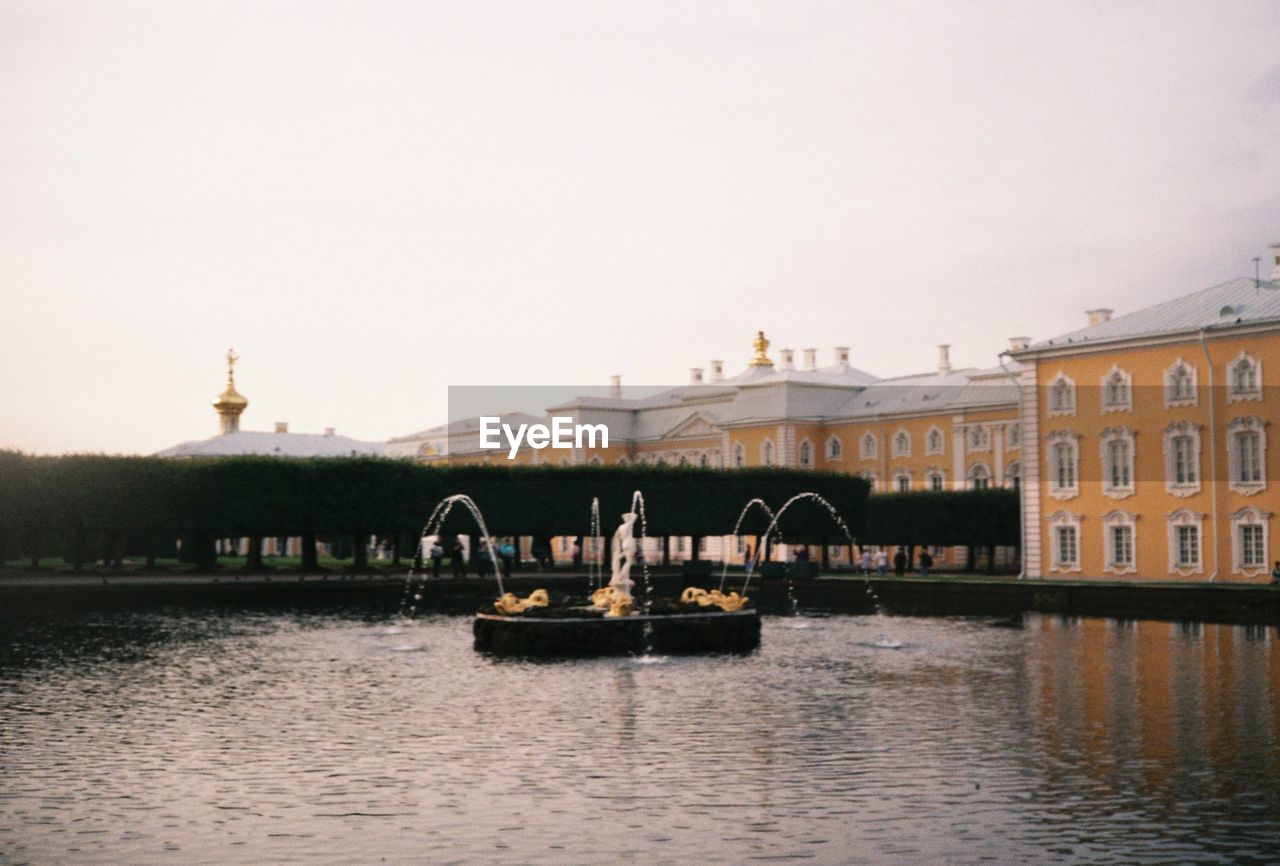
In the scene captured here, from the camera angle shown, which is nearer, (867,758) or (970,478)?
(867,758)

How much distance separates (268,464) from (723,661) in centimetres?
4001

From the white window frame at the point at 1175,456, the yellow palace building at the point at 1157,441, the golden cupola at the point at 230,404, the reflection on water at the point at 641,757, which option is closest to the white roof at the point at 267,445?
the golden cupola at the point at 230,404

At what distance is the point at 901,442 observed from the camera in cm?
8688

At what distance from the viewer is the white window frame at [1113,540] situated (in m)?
55.2

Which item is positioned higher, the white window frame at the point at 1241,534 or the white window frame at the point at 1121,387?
the white window frame at the point at 1121,387

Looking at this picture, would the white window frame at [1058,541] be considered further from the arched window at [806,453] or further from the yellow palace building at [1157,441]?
the arched window at [806,453]

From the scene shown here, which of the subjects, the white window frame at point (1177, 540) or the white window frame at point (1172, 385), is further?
the white window frame at point (1172, 385)

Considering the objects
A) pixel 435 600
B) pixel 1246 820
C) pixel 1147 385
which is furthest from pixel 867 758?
pixel 1147 385

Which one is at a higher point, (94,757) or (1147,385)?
(1147,385)

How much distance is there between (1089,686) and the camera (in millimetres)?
20219

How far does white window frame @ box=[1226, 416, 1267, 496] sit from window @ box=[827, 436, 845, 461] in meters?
40.2

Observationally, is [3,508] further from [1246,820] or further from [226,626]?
[1246,820]

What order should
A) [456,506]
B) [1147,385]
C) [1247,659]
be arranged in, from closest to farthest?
[1247,659] < [1147,385] < [456,506]

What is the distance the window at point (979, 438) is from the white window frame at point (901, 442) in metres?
4.92
